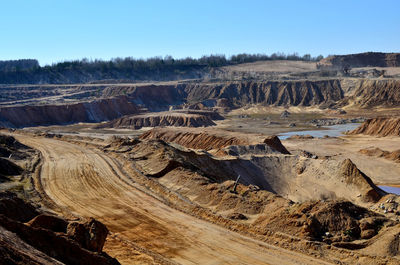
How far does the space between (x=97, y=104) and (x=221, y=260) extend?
260 feet

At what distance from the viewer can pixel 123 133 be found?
7306 cm

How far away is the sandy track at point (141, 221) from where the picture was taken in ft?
54.0

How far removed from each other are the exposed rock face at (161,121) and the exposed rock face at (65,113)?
8.10 m

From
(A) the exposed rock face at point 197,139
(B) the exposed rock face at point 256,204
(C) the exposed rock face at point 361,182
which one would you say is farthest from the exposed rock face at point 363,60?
(B) the exposed rock face at point 256,204

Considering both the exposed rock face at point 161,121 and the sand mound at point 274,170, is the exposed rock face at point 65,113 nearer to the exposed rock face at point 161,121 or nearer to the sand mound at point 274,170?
the exposed rock face at point 161,121

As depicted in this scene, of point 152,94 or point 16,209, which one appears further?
point 152,94

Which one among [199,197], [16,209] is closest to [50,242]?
[16,209]

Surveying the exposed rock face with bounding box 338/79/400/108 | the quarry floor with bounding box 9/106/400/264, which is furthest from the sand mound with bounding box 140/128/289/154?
the exposed rock face with bounding box 338/79/400/108

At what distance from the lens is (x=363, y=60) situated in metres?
156

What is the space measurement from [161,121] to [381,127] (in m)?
38.0

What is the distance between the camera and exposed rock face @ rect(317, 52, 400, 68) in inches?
6043

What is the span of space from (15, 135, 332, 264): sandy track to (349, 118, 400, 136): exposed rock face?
4535cm

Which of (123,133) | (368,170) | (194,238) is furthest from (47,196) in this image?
(123,133)

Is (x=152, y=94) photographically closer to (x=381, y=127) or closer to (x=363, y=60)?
(x=381, y=127)
